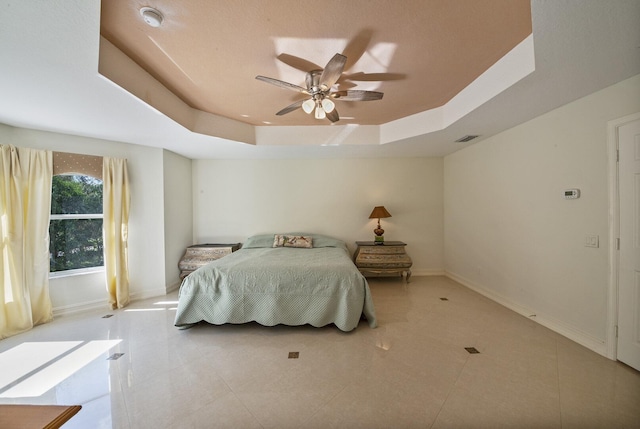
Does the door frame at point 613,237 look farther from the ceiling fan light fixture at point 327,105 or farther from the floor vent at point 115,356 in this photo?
the floor vent at point 115,356

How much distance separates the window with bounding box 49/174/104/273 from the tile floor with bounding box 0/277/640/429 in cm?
86

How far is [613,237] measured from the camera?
1902mm

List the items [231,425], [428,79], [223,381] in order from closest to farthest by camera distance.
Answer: [231,425] → [223,381] → [428,79]

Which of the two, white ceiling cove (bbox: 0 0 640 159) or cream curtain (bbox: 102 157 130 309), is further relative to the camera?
cream curtain (bbox: 102 157 130 309)

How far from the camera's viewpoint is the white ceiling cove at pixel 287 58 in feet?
4.39

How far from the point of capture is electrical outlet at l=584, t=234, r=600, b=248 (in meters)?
2.01

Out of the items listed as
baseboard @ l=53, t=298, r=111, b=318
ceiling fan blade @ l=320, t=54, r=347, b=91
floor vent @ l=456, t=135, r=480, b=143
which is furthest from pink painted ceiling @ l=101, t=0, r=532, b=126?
baseboard @ l=53, t=298, r=111, b=318

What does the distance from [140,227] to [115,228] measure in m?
0.30

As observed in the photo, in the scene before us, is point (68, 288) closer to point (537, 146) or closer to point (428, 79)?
point (428, 79)

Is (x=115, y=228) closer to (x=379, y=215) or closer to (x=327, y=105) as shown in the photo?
(x=327, y=105)

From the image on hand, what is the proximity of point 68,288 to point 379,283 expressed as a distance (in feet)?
14.8

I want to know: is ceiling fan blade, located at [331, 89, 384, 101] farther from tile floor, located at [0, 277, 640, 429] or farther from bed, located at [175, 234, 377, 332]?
tile floor, located at [0, 277, 640, 429]

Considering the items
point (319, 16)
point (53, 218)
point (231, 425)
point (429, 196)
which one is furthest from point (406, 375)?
point (53, 218)

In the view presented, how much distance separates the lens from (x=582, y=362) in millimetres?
1839
